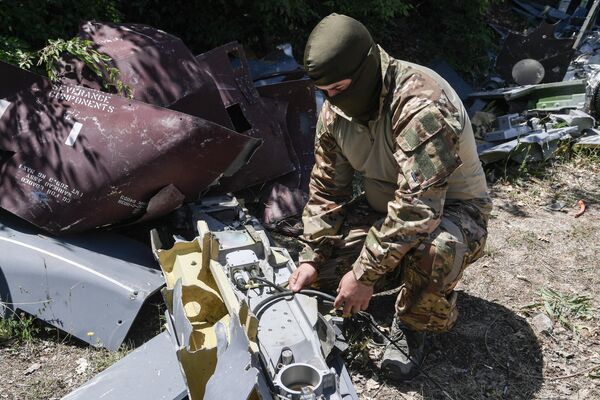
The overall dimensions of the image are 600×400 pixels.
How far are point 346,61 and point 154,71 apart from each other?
148 cm

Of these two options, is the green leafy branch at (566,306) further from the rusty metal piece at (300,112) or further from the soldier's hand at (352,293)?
the rusty metal piece at (300,112)

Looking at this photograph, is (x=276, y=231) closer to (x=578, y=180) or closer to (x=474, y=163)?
(x=474, y=163)

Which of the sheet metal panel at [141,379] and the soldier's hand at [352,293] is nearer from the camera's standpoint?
the sheet metal panel at [141,379]

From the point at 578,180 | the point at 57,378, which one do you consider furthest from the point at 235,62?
the point at 578,180

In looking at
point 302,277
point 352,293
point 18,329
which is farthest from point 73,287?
point 352,293

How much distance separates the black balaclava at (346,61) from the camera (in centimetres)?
266

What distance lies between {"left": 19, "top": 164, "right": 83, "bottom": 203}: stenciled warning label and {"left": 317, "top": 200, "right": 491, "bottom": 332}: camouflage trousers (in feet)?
4.57

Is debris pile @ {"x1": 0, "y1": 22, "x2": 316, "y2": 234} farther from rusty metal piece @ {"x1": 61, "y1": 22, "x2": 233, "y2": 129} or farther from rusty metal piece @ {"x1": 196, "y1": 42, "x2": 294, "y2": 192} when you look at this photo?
rusty metal piece @ {"x1": 196, "y1": 42, "x2": 294, "y2": 192}

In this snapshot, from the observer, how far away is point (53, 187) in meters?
3.34

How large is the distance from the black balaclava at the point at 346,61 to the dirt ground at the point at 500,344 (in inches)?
50.9

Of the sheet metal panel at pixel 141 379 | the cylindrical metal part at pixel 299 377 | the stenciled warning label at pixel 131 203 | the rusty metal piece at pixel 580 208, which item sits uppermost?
the stenciled warning label at pixel 131 203

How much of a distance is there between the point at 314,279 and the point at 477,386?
98 cm

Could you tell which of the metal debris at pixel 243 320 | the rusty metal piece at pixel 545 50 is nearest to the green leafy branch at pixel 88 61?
the metal debris at pixel 243 320

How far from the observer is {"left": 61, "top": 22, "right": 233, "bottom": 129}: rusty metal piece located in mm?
3635
